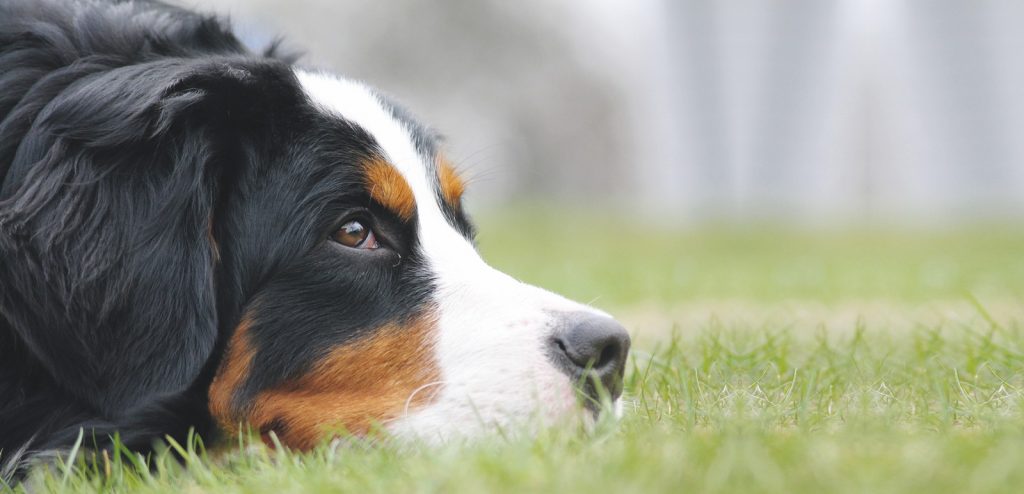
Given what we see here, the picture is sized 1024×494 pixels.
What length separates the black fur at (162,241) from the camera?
8.88 ft

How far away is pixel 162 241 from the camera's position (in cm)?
275

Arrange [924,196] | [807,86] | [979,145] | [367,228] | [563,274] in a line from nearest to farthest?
[367,228] < [563,274] < [807,86] < [979,145] < [924,196]

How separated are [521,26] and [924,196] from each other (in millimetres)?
15606

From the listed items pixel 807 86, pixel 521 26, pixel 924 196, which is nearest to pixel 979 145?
pixel 924 196

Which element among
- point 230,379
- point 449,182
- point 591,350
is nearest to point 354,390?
point 230,379

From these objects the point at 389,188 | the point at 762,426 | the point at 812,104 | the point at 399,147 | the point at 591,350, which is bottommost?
the point at 762,426

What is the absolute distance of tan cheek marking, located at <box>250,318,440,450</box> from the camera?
8.81 feet

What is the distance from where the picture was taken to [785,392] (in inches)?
114

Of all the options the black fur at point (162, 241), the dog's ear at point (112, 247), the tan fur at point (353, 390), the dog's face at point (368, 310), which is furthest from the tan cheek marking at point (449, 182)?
the dog's ear at point (112, 247)

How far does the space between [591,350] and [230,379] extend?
3.19 ft

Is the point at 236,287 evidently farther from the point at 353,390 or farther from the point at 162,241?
the point at 353,390

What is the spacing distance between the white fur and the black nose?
0.12 feet

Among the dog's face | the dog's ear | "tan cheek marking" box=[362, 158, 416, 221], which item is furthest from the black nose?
the dog's ear

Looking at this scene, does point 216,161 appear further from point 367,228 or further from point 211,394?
point 211,394
